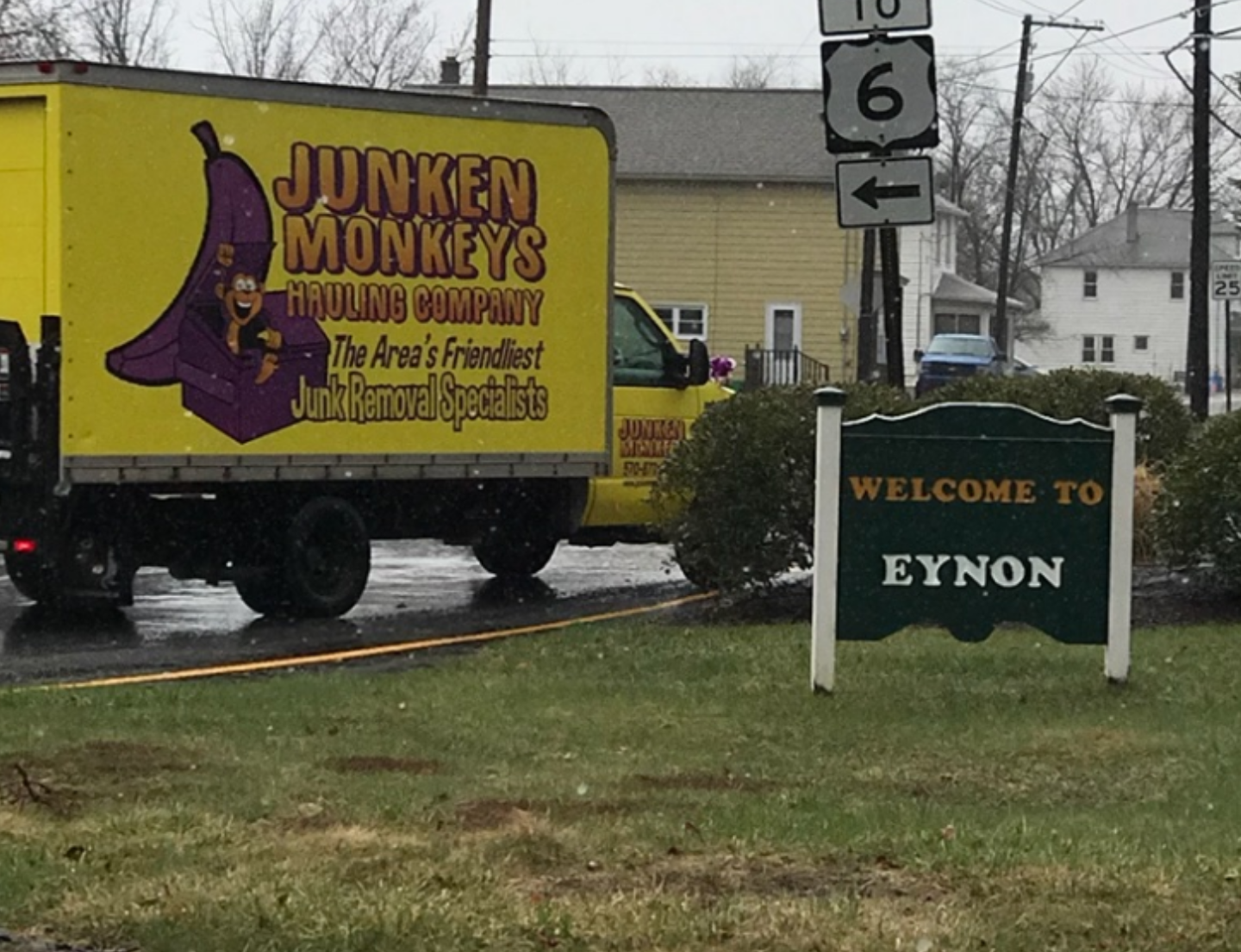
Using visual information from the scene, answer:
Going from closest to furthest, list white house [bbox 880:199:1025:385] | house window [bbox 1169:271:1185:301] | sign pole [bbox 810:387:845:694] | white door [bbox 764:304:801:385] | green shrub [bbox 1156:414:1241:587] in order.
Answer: sign pole [bbox 810:387:845:694] < green shrub [bbox 1156:414:1241:587] < white door [bbox 764:304:801:385] < white house [bbox 880:199:1025:385] < house window [bbox 1169:271:1185:301]

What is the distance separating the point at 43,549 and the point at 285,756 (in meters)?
5.42

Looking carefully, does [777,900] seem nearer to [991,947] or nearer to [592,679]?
[991,947]

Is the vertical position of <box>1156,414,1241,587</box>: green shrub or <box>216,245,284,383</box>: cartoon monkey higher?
<box>216,245,284,383</box>: cartoon monkey

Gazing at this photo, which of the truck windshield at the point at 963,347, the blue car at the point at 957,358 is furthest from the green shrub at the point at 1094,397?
the truck windshield at the point at 963,347

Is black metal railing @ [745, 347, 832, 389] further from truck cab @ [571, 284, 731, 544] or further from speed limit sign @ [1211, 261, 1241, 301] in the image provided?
truck cab @ [571, 284, 731, 544]

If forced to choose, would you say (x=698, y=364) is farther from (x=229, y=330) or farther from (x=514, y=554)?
(x=229, y=330)

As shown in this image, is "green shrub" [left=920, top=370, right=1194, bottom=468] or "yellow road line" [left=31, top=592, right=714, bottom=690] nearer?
"yellow road line" [left=31, top=592, right=714, bottom=690]

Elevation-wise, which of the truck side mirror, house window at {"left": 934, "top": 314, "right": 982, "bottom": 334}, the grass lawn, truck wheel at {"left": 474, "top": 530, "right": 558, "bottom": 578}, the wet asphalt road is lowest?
the wet asphalt road

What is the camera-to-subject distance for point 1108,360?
301 feet

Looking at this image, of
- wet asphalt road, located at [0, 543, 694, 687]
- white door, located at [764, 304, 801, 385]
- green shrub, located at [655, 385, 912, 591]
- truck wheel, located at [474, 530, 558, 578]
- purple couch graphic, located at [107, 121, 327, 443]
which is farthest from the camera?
white door, located at [764, 304, 801, 385]

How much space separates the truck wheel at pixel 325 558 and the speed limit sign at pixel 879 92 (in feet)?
14.0

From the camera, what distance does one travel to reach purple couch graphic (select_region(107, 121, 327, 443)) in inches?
548

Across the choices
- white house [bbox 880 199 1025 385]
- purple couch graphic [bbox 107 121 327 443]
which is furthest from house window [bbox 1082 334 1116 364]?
purple couch graphic [bbox 107 121 327 443]

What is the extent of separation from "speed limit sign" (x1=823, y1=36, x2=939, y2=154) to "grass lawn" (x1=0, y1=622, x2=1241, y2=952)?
2.86 metres
